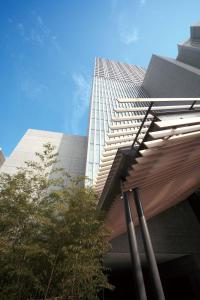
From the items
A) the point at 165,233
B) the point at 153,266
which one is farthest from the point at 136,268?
the point at 165,233

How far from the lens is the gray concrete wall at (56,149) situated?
10.4 meters

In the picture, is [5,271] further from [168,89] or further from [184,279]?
[168,89]

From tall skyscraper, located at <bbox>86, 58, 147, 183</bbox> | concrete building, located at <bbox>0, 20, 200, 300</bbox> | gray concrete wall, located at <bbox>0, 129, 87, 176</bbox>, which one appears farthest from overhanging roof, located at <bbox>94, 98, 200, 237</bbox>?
gray concrete wall, located at <bbox>0, 129, 87, 176</bbox>

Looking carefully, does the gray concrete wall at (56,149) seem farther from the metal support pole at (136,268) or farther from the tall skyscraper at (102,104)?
the metal support pole at (136,268)

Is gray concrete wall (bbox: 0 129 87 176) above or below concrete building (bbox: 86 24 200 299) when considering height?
above

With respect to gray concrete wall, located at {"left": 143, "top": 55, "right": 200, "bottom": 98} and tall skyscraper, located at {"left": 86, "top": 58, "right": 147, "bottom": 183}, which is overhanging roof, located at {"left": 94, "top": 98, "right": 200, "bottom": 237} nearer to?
tall skyscraper, located at {"left": 86, "top": 58, "right": 147, "bottom": 183}

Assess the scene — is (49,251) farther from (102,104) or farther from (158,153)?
(102,104)

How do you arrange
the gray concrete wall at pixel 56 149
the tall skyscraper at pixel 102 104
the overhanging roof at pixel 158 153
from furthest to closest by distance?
1. the gray concrete wall at pixel 56 149
2. the tall skyscraper at pixel 102 104
3. the overhanging roof at pixel 158 153

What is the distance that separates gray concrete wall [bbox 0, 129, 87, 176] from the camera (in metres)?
10.4

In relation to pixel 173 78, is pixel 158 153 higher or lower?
lower

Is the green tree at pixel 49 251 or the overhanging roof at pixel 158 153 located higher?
the overhanging roof at pixel 158 153

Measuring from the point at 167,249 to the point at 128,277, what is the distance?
3075mm

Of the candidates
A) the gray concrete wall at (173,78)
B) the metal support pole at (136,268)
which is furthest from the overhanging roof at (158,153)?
the gray concrete wall at (173,78)

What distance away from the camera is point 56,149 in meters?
12.2
